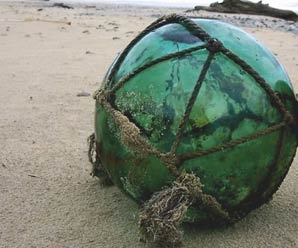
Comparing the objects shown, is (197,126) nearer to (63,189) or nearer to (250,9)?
(63,189)

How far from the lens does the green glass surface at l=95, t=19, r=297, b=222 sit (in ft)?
5.48

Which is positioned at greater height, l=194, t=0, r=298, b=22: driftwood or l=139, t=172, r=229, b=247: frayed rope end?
l=139, t=172, r=229, b=247: frayed rope end

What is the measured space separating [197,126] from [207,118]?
0.04 metres

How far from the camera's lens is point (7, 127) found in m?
3.01

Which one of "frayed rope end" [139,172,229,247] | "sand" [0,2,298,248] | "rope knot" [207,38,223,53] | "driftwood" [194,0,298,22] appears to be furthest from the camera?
"driftwood" [194,0,298,22]

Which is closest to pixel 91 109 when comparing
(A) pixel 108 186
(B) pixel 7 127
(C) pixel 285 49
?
(B) pixel 7 127

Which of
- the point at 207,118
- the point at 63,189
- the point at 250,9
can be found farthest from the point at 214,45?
the point at 250,9

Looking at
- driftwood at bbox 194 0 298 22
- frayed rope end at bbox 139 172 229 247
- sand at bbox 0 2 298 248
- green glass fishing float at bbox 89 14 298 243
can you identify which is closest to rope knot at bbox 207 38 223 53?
green glass fishing float at bbox 89 14 298 243

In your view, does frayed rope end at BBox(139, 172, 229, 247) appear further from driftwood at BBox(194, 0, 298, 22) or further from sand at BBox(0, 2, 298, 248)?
driftwood at BBox(194, 0, 298, 22)

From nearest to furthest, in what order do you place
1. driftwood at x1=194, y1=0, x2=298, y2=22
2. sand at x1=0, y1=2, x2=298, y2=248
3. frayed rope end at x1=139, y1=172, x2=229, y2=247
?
frayed rope end at x1=139, y1=172, x2=229, y2=247
sand at x1=0, y1=2, x2=298, y2=248
driftwood at x1=194, y1=0, x2=298, y2=22

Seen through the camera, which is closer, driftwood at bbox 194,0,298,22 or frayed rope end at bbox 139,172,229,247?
frayed rope end at bbox 139,172,229,247

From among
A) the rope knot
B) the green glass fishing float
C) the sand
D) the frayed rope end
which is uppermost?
the rope knot

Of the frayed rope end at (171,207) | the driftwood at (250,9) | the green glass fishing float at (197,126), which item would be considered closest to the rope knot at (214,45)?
the green glass fishing float at (197,126)

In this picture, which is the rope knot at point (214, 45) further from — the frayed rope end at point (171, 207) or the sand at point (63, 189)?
the sand at point (63, 189)
